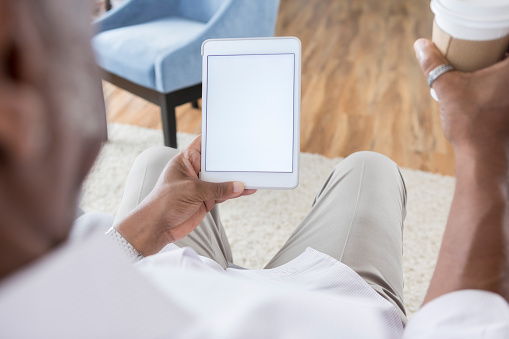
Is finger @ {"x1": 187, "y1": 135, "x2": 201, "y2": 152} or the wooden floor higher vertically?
finger @ {"x1": 187, "y1": 135, "x2": 201, "y2": 152}

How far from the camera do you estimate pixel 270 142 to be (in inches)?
33.5

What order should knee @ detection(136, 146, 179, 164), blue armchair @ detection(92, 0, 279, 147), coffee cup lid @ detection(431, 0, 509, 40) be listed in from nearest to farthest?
coffee cup lid @ detection(431, 0, 509, 40), knee @ detection(136, 146, 179, 164), blue armchair @ detection(92, 0, 279, 147)

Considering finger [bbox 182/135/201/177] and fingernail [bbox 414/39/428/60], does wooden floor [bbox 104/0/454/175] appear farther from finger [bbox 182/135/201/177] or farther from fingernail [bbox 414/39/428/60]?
fingernail [bbox 414/39/428/60]

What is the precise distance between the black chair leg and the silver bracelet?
0.87 metres

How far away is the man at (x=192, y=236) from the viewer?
210 millimetres

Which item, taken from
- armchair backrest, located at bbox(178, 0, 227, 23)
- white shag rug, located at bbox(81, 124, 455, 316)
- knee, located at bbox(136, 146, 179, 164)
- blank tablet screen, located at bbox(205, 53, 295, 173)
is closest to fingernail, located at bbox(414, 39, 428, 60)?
blank tablet screen, located at bbox(205, 53, 295, 173)

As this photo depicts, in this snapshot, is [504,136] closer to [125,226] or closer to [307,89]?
[125,226]

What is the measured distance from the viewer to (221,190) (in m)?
0.81

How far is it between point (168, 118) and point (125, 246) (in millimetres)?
915

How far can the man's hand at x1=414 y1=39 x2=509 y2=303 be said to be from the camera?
440 mm

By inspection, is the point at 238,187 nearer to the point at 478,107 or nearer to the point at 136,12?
the point at 478,107

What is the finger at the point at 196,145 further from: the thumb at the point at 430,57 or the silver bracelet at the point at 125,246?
the thumb at the point at 430,57

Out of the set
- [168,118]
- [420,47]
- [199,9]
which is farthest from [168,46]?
[420,47]

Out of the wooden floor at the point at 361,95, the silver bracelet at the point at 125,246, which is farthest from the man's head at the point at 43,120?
the wooden floor at the point at 361,95
